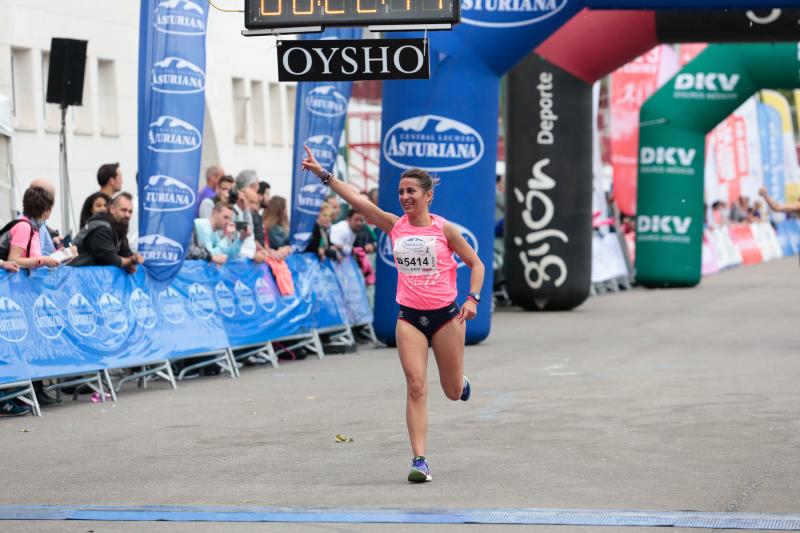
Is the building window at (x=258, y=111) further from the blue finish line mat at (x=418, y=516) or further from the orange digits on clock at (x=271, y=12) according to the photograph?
the blue finish line mat at (x=418, y=516)

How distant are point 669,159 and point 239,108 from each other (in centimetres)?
1188

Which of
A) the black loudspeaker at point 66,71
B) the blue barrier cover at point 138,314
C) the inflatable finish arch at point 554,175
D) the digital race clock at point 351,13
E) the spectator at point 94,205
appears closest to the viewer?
the digital race clock at point 351,13

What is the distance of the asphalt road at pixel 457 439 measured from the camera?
26.9 ft

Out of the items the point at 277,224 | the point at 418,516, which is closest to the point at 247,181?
the point at 277,224

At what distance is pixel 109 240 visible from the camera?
14.0 meters

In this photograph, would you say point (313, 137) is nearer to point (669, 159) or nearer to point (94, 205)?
point (94, 205)

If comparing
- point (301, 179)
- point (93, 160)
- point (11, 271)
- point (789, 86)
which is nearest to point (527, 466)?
point (11, 271)

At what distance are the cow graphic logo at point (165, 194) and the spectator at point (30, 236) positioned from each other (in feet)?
5.35

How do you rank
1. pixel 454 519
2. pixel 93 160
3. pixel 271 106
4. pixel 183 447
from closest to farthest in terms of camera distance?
pixel 454 519 < pixel 183 447 < pixel 93 160 < pixel 271 106

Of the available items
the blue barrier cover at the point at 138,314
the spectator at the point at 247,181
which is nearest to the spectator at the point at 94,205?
the blue barrier cover at the point at 138,314

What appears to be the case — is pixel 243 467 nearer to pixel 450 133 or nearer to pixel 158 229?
pixel 158 229

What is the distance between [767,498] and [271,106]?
32.3 metres

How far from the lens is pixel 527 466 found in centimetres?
918

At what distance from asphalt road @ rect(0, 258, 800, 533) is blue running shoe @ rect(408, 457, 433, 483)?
0.18 feet
